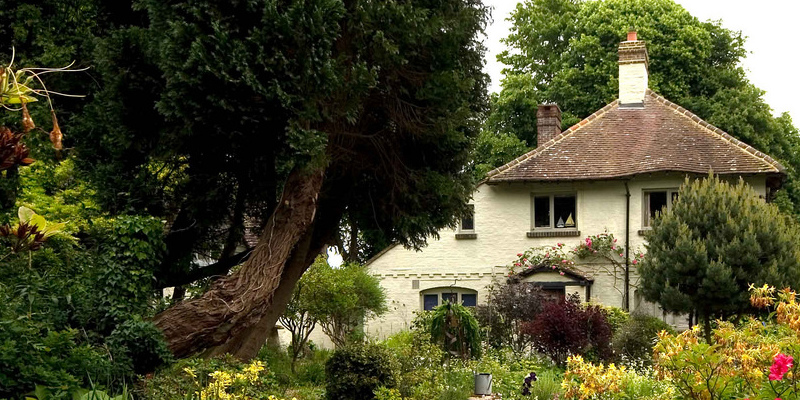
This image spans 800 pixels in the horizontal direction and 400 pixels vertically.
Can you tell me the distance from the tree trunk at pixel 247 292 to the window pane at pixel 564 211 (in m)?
15.9

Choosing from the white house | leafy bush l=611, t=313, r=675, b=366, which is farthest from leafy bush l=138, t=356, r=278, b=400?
the white house

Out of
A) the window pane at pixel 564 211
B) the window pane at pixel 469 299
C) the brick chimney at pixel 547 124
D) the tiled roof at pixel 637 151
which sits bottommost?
the window pane at pixel 469 299

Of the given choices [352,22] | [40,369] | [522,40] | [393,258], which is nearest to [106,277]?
[40,369]

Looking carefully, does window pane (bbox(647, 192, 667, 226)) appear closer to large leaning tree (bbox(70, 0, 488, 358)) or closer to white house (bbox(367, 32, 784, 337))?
white house (bbox(367, 32, 784, 337))

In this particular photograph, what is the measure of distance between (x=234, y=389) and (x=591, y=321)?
10.4m

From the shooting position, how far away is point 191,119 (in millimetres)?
10094

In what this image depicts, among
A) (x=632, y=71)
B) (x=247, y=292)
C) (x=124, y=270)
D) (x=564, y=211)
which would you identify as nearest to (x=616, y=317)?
(x=564, y=211)

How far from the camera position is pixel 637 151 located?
2533cm

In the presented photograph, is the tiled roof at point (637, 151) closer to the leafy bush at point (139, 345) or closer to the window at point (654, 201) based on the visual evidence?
the window at point (654, 201)

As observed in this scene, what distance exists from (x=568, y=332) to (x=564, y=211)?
9007 mm

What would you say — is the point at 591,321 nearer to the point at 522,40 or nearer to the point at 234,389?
the point at 234,389

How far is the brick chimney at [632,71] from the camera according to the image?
26.8 m

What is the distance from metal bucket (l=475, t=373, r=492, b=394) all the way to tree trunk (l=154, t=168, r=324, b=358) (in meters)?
4.18

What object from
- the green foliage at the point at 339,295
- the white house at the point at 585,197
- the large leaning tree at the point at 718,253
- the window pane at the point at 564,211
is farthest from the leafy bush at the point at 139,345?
the window pane at the point at 564,211
